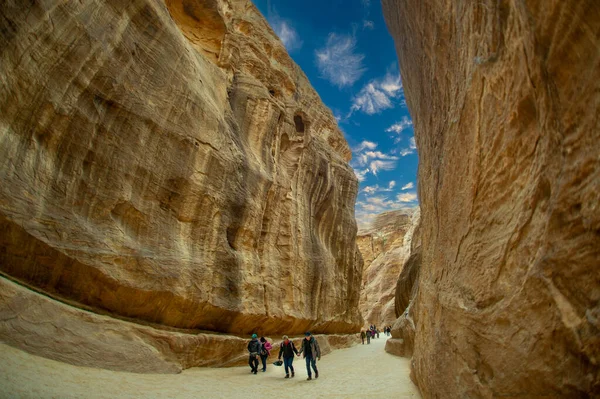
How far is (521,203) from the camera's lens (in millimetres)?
3775

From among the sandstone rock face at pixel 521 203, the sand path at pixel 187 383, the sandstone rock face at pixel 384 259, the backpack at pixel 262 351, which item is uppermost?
the sandstone rock face at pixel 384 259

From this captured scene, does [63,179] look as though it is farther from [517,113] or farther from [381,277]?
[381,277]

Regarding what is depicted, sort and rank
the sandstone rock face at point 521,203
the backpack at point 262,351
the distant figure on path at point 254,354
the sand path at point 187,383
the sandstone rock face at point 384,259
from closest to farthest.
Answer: the sandstone rock face at point 521,203
the sand path at point 187,383
the distant figure on path at point 254,354
the backpack at point 262,351
the sandstone rock face at point 384,259

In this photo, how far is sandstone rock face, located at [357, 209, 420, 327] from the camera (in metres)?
50.4

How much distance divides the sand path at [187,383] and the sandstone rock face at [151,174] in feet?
7.31

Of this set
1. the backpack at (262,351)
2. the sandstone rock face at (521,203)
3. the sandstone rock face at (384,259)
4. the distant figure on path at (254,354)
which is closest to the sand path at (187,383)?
the distant figure on path at (254,354)

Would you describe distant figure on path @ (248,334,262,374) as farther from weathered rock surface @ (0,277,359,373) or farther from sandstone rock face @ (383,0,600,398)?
sandstone rock face @ (383,0,600,398)

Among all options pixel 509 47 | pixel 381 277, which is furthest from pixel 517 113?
pixel 381 277

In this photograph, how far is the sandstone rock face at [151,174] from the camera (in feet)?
27.0

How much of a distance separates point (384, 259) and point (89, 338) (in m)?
52.6

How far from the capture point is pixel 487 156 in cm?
461

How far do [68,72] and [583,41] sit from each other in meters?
10.5

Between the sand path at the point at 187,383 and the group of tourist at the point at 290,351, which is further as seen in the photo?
the group of tourist at the point at 290,351

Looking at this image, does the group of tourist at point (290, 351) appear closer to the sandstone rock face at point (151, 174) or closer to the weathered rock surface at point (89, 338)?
the weathered rock surface at point (89, 338)
